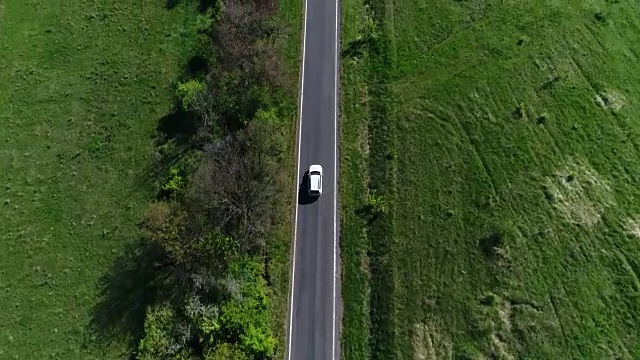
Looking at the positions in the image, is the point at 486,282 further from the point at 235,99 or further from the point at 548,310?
the point at 235,99

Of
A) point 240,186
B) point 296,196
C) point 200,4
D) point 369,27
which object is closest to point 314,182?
point 296,196

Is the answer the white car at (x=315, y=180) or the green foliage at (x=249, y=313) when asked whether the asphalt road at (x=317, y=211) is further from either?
the green foliage at (x=249, y=313)

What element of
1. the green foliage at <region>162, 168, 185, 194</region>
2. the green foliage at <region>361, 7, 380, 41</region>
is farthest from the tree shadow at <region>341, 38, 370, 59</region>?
the green foliage at <region>162, 168, 185, 194</region>

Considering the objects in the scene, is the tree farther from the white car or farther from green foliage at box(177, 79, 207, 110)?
green foliage at box(177, 79, 207, 110)

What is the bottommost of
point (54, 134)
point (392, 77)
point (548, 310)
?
point (548, 310)

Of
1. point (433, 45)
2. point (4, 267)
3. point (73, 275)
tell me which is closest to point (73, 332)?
point (73, 275)

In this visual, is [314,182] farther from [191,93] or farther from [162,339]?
[162,339]
